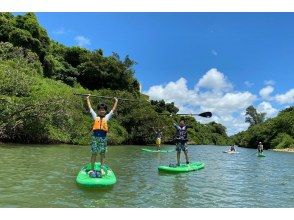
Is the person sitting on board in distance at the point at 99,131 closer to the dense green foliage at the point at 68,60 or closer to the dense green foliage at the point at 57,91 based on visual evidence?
the dense green foliage at the point at 57,91

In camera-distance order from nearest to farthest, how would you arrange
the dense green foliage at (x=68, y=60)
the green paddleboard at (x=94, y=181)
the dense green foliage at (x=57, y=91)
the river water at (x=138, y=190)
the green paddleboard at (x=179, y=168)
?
1. the river water at (x=138, y=190)
2. the green paddleboard at (x=94, y=181)
3. the green paddleboard at (x=179, y=168)
4. the dense green foliage at (x=57, y=91)
5. the dense green foliage at (x=68, y=60)

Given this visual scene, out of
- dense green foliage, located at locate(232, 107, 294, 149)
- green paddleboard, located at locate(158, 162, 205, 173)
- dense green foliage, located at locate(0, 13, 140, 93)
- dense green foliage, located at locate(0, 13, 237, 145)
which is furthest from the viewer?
dense green foliage, located at locate(232, 107, 294, 149)

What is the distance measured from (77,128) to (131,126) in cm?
1478

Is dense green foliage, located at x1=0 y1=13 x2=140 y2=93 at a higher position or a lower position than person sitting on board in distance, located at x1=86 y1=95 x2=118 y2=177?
higher

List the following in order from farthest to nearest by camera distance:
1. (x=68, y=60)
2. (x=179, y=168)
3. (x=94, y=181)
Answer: (x=68, y=60) < (x=179, y=168) < (x=94, y=181)

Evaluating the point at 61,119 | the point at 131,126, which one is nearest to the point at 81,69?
the point at 131,126

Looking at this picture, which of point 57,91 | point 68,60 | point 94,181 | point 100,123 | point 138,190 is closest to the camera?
point 94,181

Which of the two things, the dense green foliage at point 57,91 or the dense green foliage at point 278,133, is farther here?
the dense green foliage at point 278,133

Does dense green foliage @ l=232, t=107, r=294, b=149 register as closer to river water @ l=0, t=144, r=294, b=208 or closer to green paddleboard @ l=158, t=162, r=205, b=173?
green paddleboard @ l=158, t=162, r=205, b=173

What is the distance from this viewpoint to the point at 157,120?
51500 mm

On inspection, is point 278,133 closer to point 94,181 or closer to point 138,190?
point 138,190

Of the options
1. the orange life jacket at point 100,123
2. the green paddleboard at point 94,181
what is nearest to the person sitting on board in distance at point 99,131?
the orange life jacket at point 100,123

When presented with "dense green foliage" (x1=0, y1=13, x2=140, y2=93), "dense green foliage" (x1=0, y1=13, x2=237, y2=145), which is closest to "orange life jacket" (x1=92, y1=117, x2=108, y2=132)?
"dense green foliage" (x1=0, y1=13, x2=237, y2=145)

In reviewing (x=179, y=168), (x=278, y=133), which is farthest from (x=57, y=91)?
(x=278, y=133)
